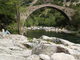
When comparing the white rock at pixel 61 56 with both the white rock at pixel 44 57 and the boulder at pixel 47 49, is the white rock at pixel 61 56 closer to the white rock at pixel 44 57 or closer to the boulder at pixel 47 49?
the white rock at pixel 44 57

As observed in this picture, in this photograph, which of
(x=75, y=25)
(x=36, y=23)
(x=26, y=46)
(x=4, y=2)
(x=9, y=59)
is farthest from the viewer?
(x=36, y=23)

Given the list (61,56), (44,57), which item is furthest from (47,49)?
(61,56)

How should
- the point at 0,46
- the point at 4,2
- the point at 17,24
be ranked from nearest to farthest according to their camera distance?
the point at 0,46 < the point at 4,2 < the point at 17,24

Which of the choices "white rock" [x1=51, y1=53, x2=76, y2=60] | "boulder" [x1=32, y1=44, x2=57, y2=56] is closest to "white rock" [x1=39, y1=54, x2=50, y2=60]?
"white rock" [x1=51, y1=53, x2=76, y2=60]

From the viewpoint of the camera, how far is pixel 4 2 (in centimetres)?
3831

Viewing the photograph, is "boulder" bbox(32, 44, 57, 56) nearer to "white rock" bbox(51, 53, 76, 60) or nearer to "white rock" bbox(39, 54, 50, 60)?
A: "white rock" bbox(39, 54, 50, 60)

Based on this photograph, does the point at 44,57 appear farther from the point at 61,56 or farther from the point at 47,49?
the point at 47,49

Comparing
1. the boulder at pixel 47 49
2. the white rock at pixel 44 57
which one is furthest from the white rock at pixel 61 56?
the boulder at pixel 47 49

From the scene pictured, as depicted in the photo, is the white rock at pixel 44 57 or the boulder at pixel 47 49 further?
the boulder at pixel 47 49

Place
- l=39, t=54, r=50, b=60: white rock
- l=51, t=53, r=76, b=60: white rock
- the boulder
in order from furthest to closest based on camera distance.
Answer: the boulder
l=39, t=54, r=50, b=60: white rock
l=51, t=53, r=76, b=60: white rock

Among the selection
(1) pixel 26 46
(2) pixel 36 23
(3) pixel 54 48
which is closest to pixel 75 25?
(2) pixel 36 23

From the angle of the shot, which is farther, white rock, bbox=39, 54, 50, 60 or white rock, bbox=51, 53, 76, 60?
white rock, bbox=39, 54, 50, 60

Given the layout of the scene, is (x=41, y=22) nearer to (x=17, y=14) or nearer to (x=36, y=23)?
(x=36, y=23)

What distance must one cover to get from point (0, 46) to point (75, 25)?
52646 millimetres
